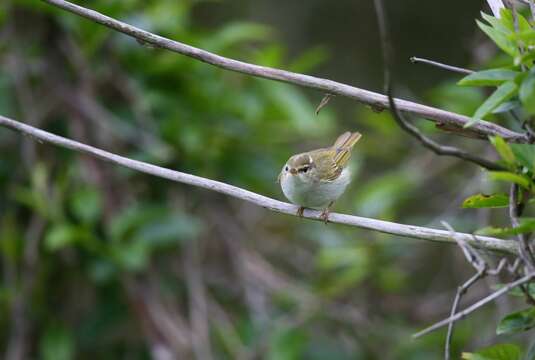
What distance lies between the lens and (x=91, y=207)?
3.69 metres

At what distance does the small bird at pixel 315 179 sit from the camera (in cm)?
298

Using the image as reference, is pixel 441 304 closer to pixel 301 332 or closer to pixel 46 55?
pixel 301 332

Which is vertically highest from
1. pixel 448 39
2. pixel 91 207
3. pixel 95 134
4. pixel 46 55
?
pixel 448 39

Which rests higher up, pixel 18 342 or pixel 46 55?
pixel 46 55

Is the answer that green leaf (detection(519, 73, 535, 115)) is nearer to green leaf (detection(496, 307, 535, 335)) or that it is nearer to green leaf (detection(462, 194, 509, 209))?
green leaf (detection(462, 194, 509, 209))

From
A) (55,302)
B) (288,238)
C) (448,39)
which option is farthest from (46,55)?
(448,39)

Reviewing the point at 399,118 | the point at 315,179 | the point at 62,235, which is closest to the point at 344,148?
the point at 315,179

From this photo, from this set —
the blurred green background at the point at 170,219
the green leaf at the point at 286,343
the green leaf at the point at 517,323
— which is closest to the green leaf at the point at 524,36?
the green leaf at the point at 517,323

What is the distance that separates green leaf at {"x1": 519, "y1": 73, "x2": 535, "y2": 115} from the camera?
1479 millimetres

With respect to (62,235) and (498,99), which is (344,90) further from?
(62,235)

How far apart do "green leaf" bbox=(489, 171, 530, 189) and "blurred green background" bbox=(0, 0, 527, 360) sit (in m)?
2.41

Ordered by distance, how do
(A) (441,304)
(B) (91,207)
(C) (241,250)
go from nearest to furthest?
(B) (91,207), (C) (241,250), (A) (441,304)

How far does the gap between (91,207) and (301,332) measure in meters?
1.32

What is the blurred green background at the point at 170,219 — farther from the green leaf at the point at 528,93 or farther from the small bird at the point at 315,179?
the green leaf at the point at 528,93
